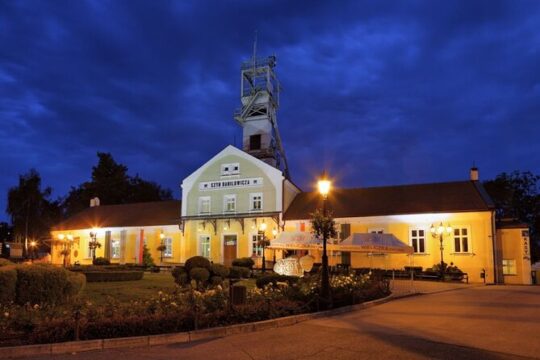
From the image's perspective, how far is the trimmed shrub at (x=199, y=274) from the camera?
20469 millimetres

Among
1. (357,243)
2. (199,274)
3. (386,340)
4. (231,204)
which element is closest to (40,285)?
(199,274)

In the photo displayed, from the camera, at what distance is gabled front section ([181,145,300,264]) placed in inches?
1465

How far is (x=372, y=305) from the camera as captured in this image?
1562 cm

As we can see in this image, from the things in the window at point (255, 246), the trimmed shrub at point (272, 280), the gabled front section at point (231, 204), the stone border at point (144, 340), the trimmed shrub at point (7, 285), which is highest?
the gabled front section at point (231, 204)

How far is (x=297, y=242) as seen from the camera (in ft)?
84.0

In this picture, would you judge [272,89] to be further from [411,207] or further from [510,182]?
[510,182]

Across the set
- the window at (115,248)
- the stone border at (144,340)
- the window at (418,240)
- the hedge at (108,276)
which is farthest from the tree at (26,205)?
the stone border at (144,340)

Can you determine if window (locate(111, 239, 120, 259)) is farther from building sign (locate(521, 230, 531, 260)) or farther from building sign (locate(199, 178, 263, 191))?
building sign (locate(521, 230, 531, 260))

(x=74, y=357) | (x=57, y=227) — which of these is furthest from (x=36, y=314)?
(x=57, y=227)

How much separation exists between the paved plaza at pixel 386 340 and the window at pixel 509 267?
57.9 feet

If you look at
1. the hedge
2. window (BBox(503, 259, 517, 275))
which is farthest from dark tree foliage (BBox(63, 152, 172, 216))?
window (BBox(503, 259, 517, 275))

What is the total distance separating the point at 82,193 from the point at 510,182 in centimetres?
5225

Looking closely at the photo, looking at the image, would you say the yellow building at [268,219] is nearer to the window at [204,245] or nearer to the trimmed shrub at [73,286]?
the window at [204,245]

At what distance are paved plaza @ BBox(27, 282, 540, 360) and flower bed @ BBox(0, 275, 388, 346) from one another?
0.75 m
